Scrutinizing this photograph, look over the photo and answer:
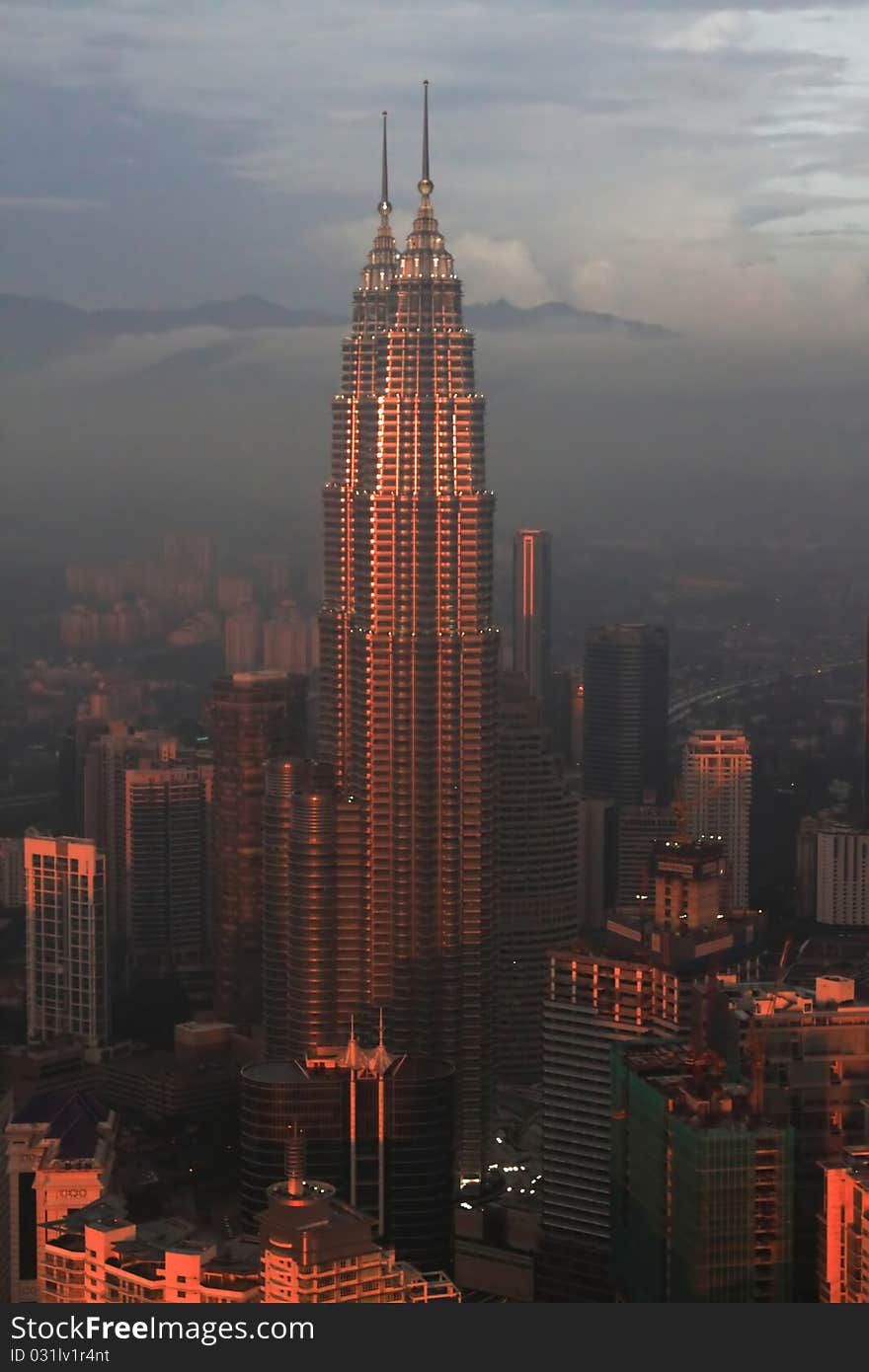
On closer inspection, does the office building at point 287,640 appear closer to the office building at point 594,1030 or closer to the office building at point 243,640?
the office building at point 243,640

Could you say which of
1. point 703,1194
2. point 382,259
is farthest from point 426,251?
point 703,1194

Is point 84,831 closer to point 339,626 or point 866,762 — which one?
point 339,626

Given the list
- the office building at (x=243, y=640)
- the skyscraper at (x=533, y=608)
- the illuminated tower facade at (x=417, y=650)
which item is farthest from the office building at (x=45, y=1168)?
the skyscraper at (x=533, y=608)

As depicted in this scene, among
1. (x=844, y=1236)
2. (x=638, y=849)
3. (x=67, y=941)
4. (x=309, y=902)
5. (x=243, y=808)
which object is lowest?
(x=844, y=1236)

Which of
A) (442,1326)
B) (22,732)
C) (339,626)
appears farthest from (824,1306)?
(339,626)

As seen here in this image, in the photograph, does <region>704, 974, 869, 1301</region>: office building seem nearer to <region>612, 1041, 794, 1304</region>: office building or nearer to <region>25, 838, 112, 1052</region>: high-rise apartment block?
<region>612, 1041, 794, 1304</region>: office building

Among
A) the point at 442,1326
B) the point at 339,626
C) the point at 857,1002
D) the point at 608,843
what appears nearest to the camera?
the point at 442,1326

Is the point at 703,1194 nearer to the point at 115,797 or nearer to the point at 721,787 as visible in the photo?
the point at 115,797

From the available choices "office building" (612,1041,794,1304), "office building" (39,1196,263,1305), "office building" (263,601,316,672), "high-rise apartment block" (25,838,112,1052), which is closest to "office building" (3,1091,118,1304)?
"office building" (39,1196,263,1305)
